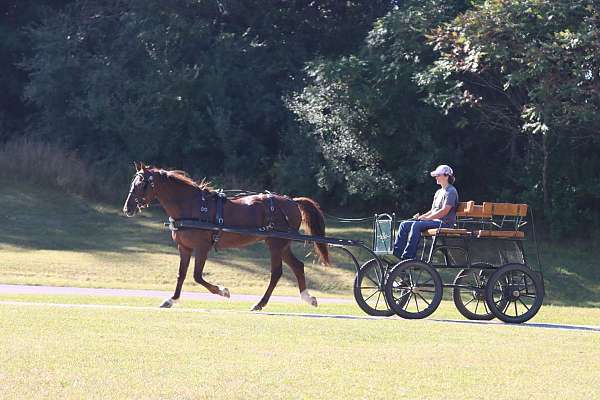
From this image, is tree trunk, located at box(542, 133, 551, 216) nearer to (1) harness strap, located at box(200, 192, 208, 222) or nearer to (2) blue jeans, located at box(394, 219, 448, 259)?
(2) blue jeans, located at box(394, 219, 448, 259)

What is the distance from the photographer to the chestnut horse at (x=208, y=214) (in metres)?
17.0

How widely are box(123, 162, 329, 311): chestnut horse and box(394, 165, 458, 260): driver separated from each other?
1996mm

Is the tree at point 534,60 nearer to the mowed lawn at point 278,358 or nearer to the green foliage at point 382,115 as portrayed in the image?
the green foliage at point 382,115

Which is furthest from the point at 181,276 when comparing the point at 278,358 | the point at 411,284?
the point at 278,358

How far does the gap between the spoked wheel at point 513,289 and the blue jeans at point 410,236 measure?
1054 mm

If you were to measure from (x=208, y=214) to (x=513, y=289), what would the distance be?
4.63 m

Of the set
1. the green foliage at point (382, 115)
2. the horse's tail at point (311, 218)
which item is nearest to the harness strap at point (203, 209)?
the horse's tail at point (311, 218)

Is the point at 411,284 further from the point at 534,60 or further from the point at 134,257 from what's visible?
the point at 134,257

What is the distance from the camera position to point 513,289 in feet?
51.8

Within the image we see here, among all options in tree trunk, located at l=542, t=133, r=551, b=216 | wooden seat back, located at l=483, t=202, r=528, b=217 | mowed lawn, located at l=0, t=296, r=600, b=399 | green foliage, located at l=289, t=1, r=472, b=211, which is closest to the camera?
mowed lawn, located at l=0, t=296, r=600, b=399

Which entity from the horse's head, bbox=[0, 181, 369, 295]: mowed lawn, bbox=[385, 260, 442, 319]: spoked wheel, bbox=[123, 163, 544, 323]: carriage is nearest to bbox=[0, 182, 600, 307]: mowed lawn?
bbox=[0, 181, 369, 295]: mowed lawn

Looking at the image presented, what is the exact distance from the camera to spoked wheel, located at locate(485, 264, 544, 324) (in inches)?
614

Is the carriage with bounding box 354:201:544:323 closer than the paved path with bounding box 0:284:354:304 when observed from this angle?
Yes

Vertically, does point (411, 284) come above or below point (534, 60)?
below
